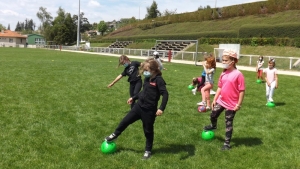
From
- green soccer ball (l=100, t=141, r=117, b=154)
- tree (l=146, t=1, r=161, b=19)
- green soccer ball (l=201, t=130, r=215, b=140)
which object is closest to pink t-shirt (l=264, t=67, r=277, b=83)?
green soccer ball (l=201, t=130, r=215, b=140)

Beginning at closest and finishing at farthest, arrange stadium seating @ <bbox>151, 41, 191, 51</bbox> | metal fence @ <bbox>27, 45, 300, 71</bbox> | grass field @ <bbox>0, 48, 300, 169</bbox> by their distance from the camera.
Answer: grass field @ <bbox>0, 48, 300, 169</bbox>
metal fence @ <bbox>27, 45, 300, 71</bbox>
stadium seating @ <bbox>151, 41, 191, 51</bbox>

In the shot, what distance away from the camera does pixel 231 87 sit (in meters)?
5.57

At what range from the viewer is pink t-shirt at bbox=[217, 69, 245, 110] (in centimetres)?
550

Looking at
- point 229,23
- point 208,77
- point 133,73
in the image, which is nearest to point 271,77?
point 208,77

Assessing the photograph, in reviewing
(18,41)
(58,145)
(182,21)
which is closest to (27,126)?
(58,145)

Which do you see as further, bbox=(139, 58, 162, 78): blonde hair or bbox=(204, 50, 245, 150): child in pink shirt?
bbox=(204, 50, 245, 150): child in pink shirt

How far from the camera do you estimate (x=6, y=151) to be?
5.25 meters

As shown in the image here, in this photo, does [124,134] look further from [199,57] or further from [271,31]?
[271,31]

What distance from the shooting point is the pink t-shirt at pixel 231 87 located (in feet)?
18.1

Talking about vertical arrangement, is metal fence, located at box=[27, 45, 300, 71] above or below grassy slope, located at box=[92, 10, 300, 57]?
below

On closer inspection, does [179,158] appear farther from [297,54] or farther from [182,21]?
[182,21]

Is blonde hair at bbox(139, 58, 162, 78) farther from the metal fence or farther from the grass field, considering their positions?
the metal fence

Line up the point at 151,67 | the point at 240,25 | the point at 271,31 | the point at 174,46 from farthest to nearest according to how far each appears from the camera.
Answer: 1. the point at 240,25
2. the point at 174,46
3. the point at 271,31
4. the point at 151,67

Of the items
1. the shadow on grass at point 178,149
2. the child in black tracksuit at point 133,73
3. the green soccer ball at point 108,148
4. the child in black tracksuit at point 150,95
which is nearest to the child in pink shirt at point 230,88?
the shadow on grass at point 178,149
